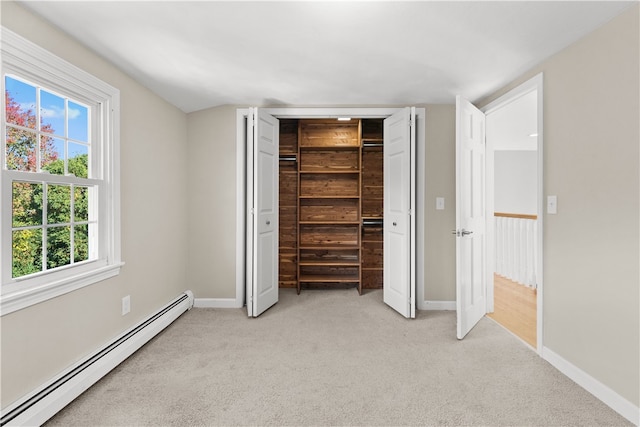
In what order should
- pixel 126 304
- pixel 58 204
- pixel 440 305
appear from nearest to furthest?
pixel 58 204, pixel 126 304, pixel 440 305

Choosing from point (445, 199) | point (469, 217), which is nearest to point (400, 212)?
point (445, 199)

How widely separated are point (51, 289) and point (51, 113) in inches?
41.2

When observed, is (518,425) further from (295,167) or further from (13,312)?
(295,167)

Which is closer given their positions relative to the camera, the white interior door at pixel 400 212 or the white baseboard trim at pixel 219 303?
the white interior door at pixel 400 212

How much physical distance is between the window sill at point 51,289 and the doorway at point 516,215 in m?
3.11

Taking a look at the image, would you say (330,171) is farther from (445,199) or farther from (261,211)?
(445,199)

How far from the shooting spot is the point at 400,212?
331cm

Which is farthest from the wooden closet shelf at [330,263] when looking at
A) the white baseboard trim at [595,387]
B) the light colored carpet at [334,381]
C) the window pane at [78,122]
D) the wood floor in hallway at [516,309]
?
the window pane at [78,122]

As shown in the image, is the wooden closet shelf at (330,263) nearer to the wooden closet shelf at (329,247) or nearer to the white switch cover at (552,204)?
the wooden closet shelf at (329,247)

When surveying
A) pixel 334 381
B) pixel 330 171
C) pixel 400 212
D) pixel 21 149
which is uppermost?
pixel 330 171

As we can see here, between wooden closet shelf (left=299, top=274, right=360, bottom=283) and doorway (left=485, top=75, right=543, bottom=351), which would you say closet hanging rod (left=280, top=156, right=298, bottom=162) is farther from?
doorway (left=485, top=75, right=543, bottom=351)

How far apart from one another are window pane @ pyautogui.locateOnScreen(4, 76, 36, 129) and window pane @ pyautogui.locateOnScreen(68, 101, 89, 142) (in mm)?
272

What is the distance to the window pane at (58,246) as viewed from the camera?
1942 mm

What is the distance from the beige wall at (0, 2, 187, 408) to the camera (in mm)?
1632
